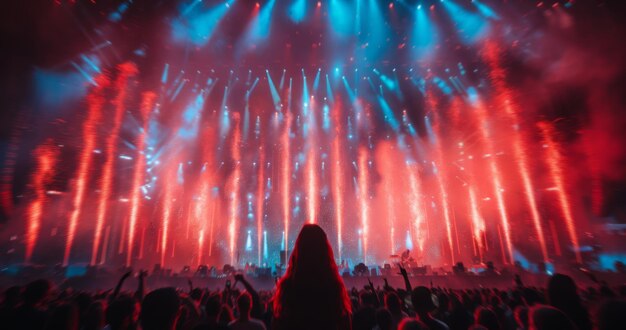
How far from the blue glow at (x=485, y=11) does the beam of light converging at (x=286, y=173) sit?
22271 millimetres

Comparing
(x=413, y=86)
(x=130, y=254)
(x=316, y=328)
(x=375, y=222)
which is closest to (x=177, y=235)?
(x=130, y=254)

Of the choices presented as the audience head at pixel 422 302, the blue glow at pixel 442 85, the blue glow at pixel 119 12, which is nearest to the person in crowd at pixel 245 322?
the audience head at pixel 422 302

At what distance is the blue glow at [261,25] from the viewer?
20.3 m

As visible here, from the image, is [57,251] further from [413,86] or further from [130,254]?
[413,86]

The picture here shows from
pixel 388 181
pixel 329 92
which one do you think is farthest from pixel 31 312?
pixel 388 181

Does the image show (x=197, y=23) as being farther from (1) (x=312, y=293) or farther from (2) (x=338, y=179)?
(2) (x=338, y=179)

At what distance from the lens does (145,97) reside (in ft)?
65.3

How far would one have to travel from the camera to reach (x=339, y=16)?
853 inches

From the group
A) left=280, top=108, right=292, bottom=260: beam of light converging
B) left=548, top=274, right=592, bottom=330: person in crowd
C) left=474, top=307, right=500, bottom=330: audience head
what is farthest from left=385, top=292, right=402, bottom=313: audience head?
left=280, top=108, right=292, bottom=260: beam of light converging

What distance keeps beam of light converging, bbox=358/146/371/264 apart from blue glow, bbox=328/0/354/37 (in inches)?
648

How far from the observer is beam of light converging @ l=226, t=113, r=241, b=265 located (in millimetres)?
33625

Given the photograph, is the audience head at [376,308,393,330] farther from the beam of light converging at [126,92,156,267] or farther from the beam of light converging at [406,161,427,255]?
the beam of light converging at [406,161,427,255]

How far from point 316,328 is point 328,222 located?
3640 cm

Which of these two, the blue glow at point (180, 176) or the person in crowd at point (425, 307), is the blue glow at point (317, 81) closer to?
the blue glow at point (180, 176)
